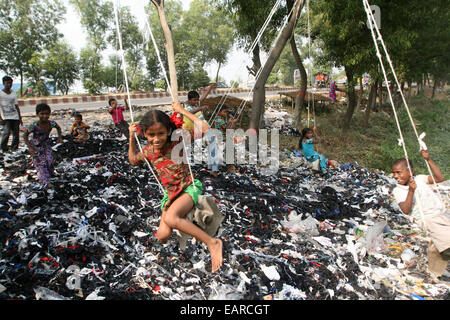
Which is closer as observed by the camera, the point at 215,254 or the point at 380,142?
the point at 215,254

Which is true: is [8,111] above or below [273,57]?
below

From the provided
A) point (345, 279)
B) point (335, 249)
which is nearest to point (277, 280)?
point (345, 279)

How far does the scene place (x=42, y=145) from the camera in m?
4.23

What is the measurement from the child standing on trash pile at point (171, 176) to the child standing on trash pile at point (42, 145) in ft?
8.10

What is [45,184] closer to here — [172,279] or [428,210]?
[172,279]

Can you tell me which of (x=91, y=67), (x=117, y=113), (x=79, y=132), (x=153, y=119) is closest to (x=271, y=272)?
(x=153, y=119)

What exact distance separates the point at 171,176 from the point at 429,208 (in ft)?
8.63

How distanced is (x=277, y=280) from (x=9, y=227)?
3.03 meters

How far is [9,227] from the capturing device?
10.4 feet

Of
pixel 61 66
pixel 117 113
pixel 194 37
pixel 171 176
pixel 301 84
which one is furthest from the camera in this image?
pixel 194 37

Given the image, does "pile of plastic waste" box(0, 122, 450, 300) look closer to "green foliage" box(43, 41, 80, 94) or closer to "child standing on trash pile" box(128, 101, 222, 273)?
"child standing on trash pile" box(128, 101, 222, 273)

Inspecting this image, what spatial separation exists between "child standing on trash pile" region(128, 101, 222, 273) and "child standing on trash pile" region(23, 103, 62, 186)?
8.10 ft

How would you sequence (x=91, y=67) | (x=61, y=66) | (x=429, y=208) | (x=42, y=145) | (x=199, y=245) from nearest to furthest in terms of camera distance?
(x=429, y=208) < (x=199, y=245) < (x=42, y=145) < (x=61, y=66) < (x=91, y=67)

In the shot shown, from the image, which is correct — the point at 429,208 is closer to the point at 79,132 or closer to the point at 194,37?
the point at 79,132
